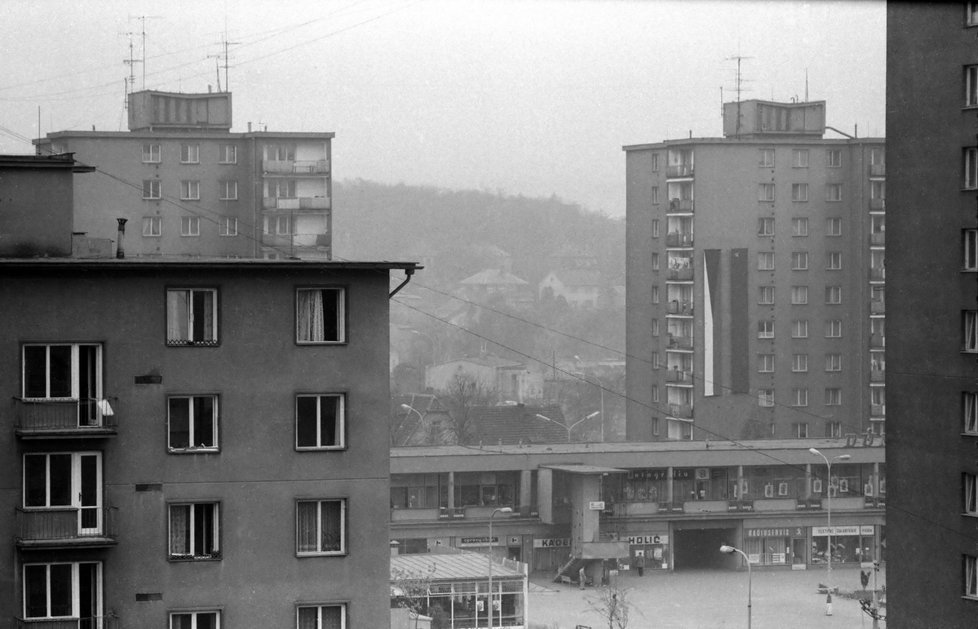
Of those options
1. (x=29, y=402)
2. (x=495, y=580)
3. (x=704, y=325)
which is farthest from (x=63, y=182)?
(x=704, y=325)

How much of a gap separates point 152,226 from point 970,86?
135 ft

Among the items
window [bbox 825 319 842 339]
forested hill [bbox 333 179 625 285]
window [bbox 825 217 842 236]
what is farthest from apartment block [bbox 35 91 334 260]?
forested hill [bbox 333 179 625 285]

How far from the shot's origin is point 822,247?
60812 millimetres

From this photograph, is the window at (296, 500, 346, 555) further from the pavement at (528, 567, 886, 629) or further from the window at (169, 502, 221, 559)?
the pavement at (528, 567, 886, 629)

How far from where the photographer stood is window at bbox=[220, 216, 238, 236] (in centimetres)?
5941

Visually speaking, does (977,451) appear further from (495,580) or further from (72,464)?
(495,580)

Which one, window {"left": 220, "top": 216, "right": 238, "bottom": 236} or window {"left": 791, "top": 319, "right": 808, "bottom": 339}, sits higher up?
window {"left": 220, "top": 216, "right": 238, "bottom": 236}

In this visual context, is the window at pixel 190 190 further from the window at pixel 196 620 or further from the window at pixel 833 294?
the window at pixel 196 620

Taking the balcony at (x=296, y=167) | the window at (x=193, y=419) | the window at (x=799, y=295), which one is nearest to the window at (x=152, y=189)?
the balcony at (x=296, y=167)

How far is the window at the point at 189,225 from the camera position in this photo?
58906 mm

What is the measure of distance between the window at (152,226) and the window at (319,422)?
149ft

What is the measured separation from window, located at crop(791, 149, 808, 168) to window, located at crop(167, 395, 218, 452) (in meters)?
48.1

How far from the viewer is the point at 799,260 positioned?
6047 centimetres

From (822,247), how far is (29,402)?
49.8m
